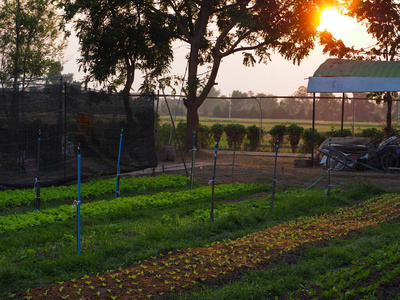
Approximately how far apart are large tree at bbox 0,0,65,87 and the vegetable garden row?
15.0 meters

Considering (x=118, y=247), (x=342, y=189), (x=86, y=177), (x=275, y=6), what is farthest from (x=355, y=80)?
(x=118, y=247)

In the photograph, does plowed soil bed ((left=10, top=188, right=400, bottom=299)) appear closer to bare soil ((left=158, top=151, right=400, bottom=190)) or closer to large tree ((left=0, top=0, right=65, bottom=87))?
bare soil ((left=158, top=151, right=400, bottom=190))

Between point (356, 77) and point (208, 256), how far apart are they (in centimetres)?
1401

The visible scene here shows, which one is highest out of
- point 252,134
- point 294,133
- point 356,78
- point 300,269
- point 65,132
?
point 356,78

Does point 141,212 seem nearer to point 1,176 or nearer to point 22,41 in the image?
point 1,176

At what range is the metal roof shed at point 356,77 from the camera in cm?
1816

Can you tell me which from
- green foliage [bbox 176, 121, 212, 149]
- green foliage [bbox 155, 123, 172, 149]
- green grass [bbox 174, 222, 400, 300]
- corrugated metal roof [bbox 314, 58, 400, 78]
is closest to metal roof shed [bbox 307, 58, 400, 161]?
corrugated metal roof [bbox 314, 58, 400, 78]

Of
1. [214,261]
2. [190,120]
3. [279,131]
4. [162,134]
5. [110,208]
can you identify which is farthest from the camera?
[279,131]

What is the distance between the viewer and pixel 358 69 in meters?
19.7

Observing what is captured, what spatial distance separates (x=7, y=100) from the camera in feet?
40.8

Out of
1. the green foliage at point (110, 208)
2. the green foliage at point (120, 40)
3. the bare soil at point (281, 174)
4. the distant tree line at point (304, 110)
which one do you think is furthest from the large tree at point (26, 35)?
the distant tree line at point (304, 110)

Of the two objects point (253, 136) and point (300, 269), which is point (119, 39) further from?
point (300, 269)

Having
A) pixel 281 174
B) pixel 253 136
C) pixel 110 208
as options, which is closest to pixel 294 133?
pixel 253 136

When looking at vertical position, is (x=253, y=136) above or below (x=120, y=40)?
below
